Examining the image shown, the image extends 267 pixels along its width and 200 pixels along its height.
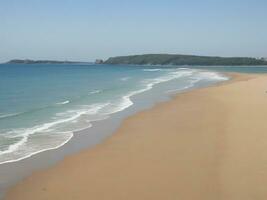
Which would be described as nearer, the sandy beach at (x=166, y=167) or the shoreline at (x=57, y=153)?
the sandy beach at (x=166, y=167)

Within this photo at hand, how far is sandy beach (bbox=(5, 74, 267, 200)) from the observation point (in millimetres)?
8344

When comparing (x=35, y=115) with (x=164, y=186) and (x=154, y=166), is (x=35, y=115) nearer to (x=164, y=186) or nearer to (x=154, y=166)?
(x=154, y=166)

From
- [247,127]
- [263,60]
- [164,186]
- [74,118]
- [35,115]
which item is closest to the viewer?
[164,186]

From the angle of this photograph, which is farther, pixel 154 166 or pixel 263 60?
pixel 263 60

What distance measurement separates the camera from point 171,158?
10836 mm

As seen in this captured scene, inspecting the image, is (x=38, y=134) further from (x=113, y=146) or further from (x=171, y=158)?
(x=171, y=158)

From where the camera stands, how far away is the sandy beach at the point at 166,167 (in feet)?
27.4

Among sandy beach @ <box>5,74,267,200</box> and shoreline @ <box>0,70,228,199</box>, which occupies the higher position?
sandy beach @ <box>5,74,267,200</box>

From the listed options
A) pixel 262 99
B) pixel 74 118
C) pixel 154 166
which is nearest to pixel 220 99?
pixel 262 99

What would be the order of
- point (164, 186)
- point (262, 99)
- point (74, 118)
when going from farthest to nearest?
point (262, 99), point (74, 118), point (164, 186)

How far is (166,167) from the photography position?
10.0 m

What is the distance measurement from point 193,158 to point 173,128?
4587mm

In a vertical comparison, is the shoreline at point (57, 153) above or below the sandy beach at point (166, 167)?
below

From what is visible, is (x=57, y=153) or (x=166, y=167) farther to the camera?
(x=57, y=153)
